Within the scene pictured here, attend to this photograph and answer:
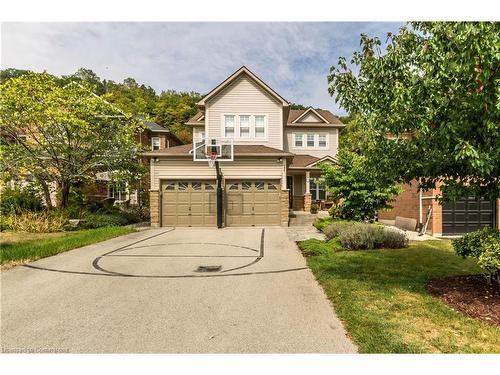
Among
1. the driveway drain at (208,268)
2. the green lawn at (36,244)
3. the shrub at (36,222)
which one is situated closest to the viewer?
Answer: the driveway drain at (208,268)

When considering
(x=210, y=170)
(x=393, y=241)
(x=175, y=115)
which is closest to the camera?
(x=393, y=241)

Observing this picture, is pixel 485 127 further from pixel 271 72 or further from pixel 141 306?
pixel 271 72

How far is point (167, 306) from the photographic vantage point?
198 inches

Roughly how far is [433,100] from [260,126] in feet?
52.1

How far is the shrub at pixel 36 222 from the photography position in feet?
46.0

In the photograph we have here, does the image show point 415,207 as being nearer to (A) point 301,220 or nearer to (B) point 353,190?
(B) point 353,190

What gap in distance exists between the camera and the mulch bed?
4.53 meters

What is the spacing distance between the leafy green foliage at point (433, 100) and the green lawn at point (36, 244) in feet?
29.2

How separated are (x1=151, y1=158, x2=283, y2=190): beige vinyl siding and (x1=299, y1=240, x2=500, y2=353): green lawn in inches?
349

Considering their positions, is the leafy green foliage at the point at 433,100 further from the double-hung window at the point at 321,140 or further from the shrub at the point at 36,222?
the double-hung window at the point at 321,140

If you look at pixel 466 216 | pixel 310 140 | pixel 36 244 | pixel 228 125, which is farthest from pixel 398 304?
pixel 310 140

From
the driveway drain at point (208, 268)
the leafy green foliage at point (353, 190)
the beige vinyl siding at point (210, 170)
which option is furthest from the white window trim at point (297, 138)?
the driveway drain at point (208, 268)

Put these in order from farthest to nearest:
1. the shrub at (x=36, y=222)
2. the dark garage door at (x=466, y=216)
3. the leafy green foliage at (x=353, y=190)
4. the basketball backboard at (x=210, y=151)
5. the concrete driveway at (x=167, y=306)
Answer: the basketball backboard at (x=210, y=151) → the shrub at (x=36, y=222) → the dark garage door at (x=466, y=216) → the leafy green foliage at (x=353, y=190) → the concrete driveway at (x=167, y=306)

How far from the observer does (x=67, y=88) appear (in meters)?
15.6
